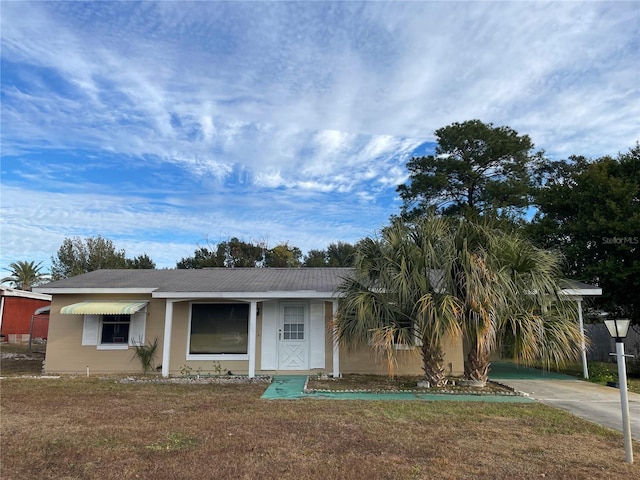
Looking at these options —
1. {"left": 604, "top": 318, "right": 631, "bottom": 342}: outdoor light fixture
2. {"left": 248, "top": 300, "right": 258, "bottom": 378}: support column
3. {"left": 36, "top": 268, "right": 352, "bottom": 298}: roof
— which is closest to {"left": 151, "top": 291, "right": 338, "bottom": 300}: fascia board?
{"left": 36, "top": 268, "right": 352, "bottom": 298}: roof

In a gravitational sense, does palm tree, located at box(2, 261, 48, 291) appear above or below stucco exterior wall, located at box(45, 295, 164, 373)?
above

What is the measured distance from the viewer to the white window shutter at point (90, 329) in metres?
12.6

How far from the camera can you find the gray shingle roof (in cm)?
1224

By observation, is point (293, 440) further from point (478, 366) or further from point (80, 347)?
point (80, 347)

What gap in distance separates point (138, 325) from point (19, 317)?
17830mm

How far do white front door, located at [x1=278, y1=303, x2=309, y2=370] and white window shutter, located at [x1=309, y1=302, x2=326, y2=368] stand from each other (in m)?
0.15

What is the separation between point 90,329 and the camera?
41.4 feet

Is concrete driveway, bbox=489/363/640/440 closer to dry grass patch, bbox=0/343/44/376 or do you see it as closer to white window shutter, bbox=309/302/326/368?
white window shutter, bbox=309/302/326/368

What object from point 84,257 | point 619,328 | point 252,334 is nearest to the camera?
point 619,328

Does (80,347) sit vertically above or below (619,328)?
below

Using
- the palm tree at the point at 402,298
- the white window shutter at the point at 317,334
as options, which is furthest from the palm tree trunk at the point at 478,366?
the white window shutter at the point at 317,334

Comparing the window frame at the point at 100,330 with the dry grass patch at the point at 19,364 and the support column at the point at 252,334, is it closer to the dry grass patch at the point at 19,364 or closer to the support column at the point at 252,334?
the dry grass patch at the point at 19,364

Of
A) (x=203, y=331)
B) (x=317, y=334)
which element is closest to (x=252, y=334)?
(x=203, y=331)

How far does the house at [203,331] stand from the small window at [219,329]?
0.10 feet
